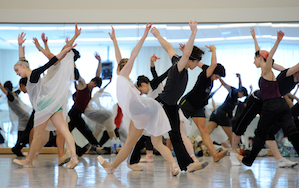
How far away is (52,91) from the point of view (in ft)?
12.3

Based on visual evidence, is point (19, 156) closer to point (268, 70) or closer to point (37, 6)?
point (37, 6)

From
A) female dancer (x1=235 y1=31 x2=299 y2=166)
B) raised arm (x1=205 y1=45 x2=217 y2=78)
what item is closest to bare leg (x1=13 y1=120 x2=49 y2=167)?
raised arm (x1=205 y1=45 x2=217 y2=78)

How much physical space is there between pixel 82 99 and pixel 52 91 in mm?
1974

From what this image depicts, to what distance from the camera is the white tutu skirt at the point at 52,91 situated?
368 cm

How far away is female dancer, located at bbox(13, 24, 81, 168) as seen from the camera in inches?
143

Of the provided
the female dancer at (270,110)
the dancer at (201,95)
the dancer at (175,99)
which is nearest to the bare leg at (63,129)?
the dancer at (175,99)

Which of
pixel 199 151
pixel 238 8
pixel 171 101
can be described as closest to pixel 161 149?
pixel 171 101

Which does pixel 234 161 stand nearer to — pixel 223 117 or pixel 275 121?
pixel 275 121

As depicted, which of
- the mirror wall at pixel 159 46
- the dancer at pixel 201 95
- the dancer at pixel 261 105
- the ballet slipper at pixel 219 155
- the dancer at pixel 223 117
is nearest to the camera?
the dancer at pixel 261 105

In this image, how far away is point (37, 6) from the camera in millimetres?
7141

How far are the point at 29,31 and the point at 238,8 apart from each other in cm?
492

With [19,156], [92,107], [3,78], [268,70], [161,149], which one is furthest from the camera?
[3,78]

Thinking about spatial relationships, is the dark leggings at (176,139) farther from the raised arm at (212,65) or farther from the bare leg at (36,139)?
the bare leg at (36,139)

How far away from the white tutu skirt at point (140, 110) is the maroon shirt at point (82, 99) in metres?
2.99
